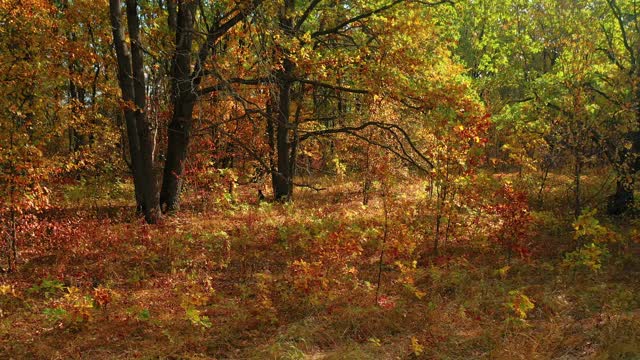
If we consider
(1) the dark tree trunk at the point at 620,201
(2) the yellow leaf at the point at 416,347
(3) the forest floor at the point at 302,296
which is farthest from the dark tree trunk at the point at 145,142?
(1) the dark tree trunk at the point at 620,201

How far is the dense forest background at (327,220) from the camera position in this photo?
568 centimetres

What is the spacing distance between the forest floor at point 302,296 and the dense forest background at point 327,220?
4 cm

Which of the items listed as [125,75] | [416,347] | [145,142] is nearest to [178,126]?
[145,142]

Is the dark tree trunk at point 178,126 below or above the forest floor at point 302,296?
above

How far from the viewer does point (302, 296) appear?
265 inches

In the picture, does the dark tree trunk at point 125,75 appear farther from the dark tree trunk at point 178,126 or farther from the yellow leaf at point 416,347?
the yellow leaf at point 416,347

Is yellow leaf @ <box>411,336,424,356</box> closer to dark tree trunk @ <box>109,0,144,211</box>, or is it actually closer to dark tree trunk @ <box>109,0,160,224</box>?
dark tree trunk @ <box>109,0,160,224</box>

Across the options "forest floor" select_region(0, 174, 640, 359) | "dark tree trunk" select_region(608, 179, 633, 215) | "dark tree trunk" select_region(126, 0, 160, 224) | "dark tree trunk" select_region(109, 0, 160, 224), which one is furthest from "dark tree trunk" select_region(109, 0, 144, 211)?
"dark tree trunk" select_region(608, 179, 633, 215)

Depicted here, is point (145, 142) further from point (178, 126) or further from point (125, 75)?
point (125, 75)

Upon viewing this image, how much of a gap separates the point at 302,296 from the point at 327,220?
4344 mm

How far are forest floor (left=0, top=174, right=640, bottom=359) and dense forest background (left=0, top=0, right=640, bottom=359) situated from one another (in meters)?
0.04

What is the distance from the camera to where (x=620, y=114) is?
9961 millimetres

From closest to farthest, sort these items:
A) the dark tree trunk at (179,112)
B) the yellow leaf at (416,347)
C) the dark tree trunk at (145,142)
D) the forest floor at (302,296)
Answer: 1. the yellow leaf at (416,347)
2. the forest floor at (302,296)
3. the dark tree trunk at (145,142)
4. the dark tree trunk at (179,112)

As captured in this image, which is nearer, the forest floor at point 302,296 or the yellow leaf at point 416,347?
the yellow leaf at point 416,347
